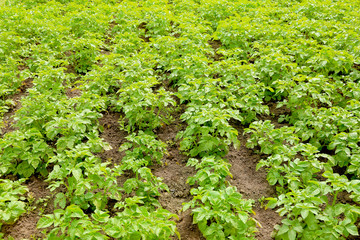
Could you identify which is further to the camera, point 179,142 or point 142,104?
point 179,142

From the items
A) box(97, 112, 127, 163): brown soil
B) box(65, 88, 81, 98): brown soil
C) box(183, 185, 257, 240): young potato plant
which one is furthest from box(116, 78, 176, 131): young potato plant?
box(183, 185, 257, 240): young potato plant

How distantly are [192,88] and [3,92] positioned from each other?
3.47 meters

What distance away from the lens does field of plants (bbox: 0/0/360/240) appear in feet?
9.98

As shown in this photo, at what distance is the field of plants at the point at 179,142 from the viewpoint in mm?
3041

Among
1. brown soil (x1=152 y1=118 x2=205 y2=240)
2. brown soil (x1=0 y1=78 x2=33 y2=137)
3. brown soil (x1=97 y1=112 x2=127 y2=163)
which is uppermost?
brown soil (x1=0 y1=78 x2=33 y2=137)

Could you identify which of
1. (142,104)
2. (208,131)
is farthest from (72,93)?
(208,131)

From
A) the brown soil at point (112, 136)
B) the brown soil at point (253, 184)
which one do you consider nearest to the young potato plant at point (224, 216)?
the brown soil at point (253, 184)

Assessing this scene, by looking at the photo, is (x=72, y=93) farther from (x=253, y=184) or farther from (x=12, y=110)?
(x=253, y=184)

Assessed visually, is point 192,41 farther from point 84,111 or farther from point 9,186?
point 9,186

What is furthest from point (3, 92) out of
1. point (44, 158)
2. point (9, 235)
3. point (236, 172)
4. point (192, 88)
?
point (236, 172)

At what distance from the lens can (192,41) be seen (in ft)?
21.4

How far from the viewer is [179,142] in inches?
191

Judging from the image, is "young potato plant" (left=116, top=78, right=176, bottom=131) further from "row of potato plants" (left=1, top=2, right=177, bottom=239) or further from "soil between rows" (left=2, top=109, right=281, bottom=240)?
"soil between rows" (left=2, top=109, right=281, bottom=240)

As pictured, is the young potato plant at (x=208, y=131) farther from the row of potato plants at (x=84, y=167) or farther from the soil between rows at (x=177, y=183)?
the row of potato plants at (x=84, y=167)
